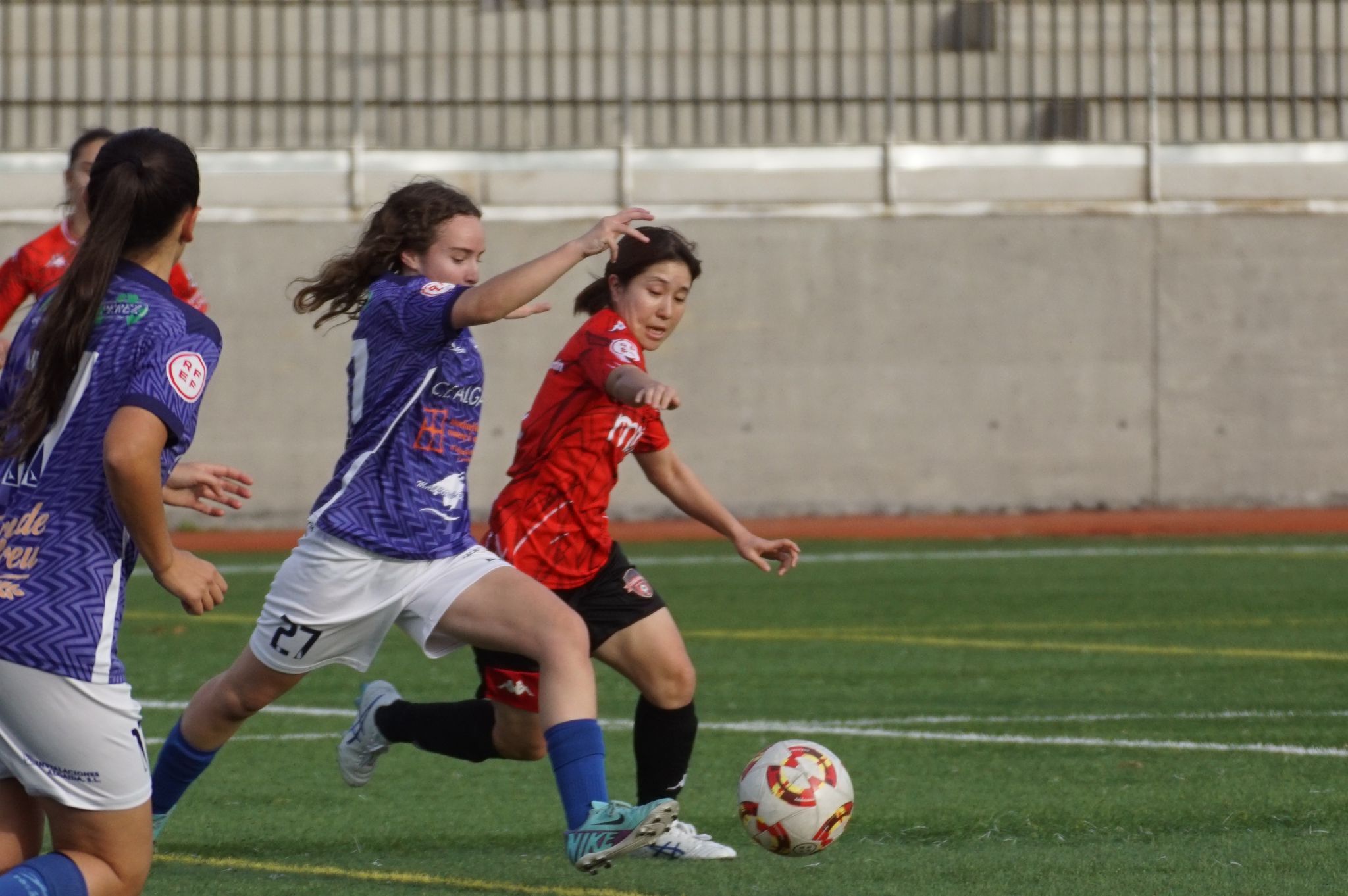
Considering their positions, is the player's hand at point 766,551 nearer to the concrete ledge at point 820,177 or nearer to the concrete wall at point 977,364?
the concrete wall at point 977,364

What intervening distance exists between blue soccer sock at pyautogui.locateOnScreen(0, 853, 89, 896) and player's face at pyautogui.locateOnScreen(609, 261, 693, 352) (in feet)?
7.45

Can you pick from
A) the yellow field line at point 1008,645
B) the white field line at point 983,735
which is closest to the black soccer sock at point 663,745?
the white field line at point 983,735

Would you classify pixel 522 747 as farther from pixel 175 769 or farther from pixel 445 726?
pixel 175 769

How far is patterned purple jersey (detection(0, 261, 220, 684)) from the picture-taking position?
124 inches

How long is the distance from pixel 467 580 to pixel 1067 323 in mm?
13582

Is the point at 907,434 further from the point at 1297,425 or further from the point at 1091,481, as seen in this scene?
the point at 1297,425

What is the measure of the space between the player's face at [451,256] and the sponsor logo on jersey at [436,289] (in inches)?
8.1

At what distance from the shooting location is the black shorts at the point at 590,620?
15.9 feet

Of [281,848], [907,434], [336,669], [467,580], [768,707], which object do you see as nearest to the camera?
[467,580]

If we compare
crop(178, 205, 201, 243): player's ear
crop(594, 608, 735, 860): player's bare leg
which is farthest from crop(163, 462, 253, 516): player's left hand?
crop(594, 608, 735, 860): player's bare leg

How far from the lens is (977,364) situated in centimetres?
1720

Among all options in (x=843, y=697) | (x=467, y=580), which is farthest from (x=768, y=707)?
(x=467, y=580)

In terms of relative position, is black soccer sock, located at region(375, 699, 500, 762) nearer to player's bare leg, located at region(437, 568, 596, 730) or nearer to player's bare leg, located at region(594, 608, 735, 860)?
player's bare leg, located at region(594, 608, 735, 860)

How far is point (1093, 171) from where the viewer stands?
57.7ft
